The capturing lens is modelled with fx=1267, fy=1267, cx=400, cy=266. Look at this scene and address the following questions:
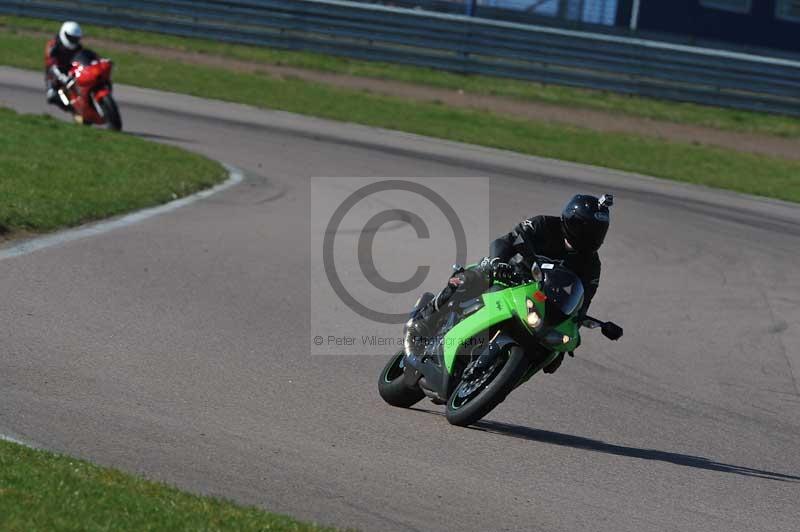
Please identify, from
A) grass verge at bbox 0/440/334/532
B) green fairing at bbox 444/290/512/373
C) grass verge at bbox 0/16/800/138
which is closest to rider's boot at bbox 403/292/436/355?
green fairing at bbox 444/290/512/373

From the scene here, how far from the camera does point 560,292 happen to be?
6844mm

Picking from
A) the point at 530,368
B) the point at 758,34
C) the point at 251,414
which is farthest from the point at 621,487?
the point at 758,34

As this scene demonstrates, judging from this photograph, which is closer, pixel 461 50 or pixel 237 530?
pixel 237 530

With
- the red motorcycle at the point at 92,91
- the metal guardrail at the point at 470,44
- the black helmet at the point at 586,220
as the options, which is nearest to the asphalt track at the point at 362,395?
the black helmet at the point at 586,220

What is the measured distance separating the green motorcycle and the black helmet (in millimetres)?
207

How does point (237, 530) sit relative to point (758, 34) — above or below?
above

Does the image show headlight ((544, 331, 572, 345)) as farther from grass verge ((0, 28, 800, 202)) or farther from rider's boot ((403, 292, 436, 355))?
grass verge ((0, 28, 800, 202))

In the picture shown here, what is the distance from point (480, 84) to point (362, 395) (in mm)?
20458

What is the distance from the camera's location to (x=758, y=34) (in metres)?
37.8

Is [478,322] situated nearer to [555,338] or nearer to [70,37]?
[555,338]

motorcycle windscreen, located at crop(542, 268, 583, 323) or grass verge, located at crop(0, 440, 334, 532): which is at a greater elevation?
motorcycle windscreen, located at crop(542, 268, 583, 323)

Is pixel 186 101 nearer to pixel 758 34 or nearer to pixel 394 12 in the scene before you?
pixel 394 12

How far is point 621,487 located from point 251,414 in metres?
2.04

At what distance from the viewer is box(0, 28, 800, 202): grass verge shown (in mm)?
21406
